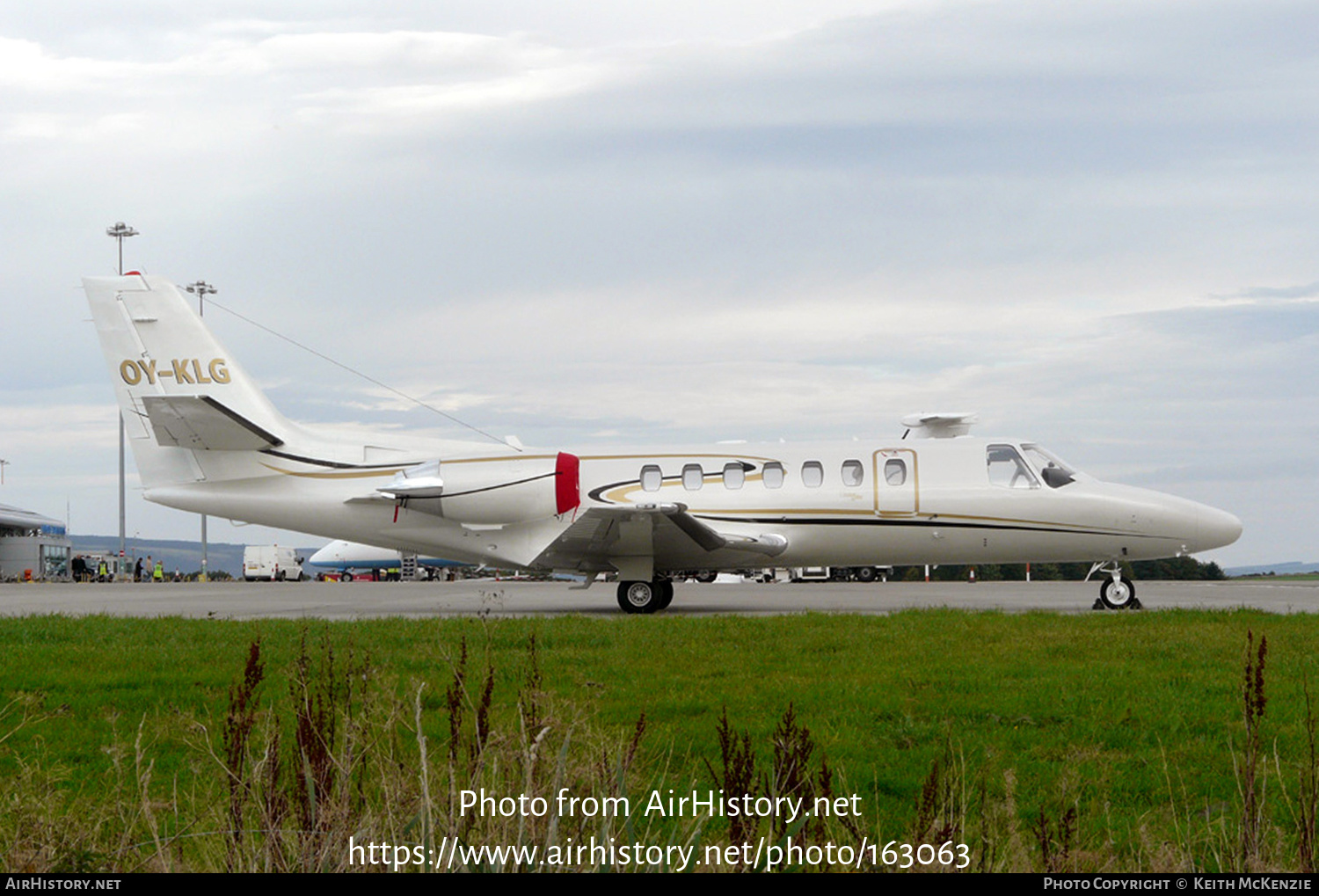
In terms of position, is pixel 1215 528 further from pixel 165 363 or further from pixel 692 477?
pixel 165 363

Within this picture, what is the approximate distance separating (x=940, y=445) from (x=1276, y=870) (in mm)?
16731

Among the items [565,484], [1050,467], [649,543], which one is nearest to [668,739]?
[649,543]

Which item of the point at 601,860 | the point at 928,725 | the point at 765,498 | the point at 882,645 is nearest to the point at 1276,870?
the point at 601,860

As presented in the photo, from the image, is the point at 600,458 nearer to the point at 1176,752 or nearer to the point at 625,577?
the point at 625,577

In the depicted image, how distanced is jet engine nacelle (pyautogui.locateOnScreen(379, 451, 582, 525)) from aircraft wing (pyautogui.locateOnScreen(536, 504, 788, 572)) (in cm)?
83

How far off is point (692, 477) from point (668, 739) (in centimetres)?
1405

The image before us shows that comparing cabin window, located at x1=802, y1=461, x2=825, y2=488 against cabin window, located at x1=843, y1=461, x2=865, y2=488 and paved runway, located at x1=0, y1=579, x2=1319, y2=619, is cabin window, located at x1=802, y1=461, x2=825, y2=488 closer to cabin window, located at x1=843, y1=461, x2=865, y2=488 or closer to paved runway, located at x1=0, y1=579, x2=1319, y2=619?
cabin window, located at x1=843, y1=461, x2=865, y2=488

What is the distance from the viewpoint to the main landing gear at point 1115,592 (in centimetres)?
1923

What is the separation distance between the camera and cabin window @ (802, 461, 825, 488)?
20.3 meters

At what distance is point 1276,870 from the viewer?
13.0 ft

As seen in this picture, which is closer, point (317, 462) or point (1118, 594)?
point (1118, 594)

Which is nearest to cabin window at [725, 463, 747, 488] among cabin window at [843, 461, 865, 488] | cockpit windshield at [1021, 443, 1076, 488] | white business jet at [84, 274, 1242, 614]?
white business jet at [84, 274, 1242, 614]

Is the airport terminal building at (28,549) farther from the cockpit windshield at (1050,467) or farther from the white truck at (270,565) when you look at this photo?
the cockpit windshield at (1050,467)

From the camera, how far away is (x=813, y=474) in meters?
20.3
